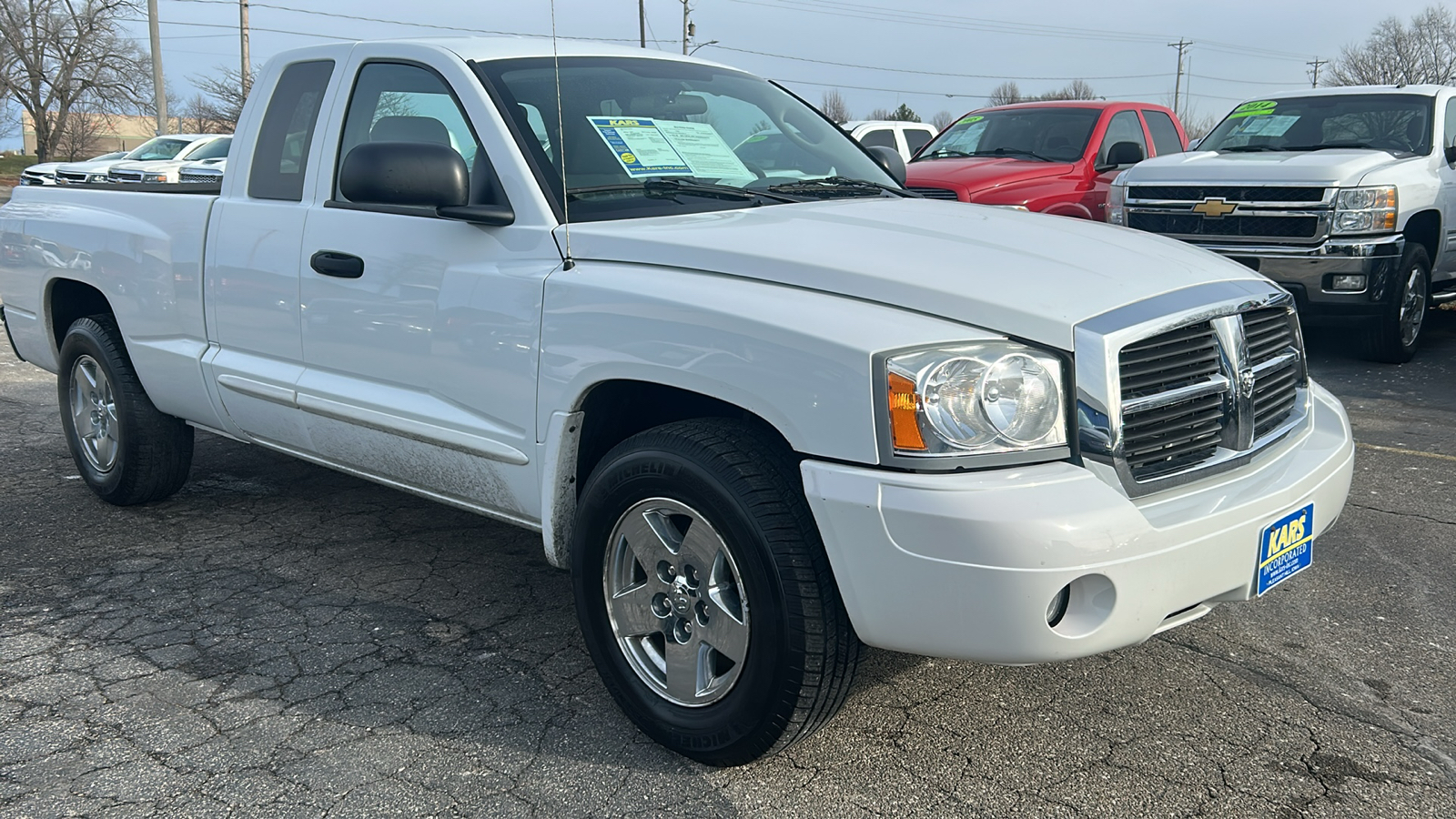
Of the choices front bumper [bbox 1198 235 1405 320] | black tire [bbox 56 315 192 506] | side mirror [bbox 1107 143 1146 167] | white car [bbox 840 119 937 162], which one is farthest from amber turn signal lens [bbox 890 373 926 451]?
white car [bbox 840 119 937 162]

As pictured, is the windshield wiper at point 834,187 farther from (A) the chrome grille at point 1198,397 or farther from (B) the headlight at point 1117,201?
(B) the headlight at point 1117,201

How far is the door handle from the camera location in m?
3.68

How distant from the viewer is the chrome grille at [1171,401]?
2.62 metres

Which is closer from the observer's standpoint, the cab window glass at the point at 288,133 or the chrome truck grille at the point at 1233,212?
the cab window glass at the point at 288,133

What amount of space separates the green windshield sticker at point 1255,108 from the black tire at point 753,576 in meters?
8.03

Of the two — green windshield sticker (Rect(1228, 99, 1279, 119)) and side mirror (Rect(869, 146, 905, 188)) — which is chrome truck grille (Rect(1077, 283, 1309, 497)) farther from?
green windshield sticker (Rect(1228, 99, 1279, 119))

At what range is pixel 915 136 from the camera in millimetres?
17719

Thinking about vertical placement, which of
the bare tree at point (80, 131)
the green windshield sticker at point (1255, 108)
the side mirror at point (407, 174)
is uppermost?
the bare tree at point (80, 131)

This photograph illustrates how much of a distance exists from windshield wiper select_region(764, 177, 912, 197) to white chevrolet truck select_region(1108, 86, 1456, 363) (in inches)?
187

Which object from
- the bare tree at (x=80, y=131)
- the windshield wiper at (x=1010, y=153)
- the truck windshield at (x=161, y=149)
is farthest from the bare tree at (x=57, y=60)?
the windshield wiper at (x=1010, y=153)

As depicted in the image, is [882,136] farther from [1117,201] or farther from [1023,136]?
[1117,201]

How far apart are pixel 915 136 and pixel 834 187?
47.2 ft

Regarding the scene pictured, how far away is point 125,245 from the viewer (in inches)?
186

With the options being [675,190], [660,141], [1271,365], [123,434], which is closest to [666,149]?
[660,141]
